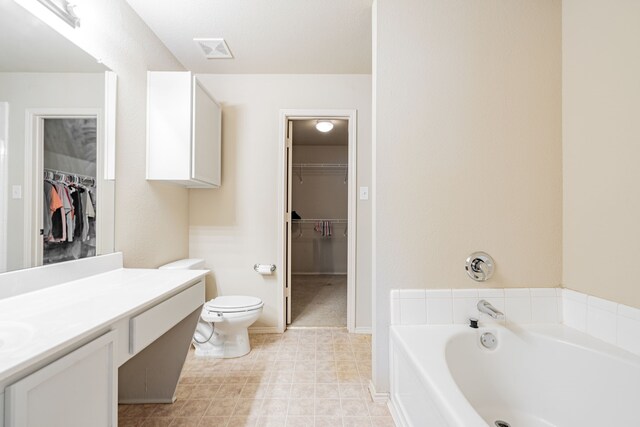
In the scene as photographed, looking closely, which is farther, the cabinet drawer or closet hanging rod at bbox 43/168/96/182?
closet hanging rod at bbox 43/168/96/182

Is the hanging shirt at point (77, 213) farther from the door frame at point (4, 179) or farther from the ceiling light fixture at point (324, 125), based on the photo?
the ceiling light fixture at point (324, 125)

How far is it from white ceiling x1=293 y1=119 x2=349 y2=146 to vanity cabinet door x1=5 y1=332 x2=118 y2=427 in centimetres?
303

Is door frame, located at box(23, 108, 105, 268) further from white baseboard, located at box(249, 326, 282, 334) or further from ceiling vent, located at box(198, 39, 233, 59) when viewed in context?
white baseboard, located at box(249, 326, 282, 334)

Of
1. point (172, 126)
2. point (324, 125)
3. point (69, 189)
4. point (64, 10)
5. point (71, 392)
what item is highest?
point (324, 125)

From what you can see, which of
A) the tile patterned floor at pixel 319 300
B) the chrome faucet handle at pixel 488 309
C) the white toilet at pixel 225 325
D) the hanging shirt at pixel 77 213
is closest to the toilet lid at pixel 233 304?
the white toilet at pixel 225 325

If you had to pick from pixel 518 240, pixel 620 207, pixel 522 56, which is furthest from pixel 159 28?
pixel 620 207

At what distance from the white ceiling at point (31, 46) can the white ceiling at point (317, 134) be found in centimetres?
234

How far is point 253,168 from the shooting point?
2336mm

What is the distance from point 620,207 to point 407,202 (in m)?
0.87

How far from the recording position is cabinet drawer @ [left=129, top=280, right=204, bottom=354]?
911 millimetres

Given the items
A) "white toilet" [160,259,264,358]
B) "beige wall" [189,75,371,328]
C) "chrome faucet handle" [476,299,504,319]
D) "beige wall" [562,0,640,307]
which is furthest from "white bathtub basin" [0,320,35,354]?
"beige wall" [562,0,640,307]

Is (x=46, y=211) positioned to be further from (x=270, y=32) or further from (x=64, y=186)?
(x=270, y=32)

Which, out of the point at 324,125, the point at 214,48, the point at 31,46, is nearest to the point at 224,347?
the point at 31,46

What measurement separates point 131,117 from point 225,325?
150cm
